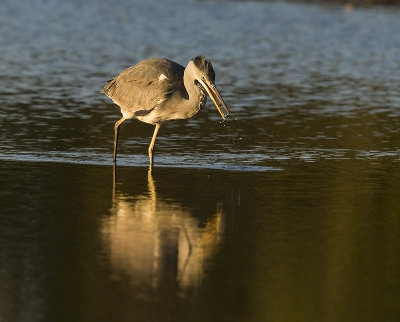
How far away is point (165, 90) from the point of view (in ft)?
45.7

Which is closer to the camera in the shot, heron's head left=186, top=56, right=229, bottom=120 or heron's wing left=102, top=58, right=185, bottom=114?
heron's head left=186, top=56, right=229, bottom=120

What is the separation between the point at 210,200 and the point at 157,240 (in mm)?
1997

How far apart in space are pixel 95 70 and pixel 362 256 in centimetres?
1612

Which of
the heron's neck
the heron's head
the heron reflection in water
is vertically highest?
the heron's head

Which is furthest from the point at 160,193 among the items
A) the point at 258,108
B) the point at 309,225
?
the point at 258,108

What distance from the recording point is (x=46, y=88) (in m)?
21.7

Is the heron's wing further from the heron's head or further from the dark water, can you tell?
the dark water

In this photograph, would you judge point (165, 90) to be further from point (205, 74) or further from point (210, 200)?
point (210, 200)


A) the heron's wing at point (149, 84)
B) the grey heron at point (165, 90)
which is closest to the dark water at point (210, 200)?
the grey heron at point (165, 90)

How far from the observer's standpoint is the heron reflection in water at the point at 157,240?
898 cm

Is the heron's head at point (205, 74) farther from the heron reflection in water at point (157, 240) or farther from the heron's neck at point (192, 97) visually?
the heron reflection in water at point (157, 240)

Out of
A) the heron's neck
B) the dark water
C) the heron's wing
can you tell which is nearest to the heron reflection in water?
the dark water

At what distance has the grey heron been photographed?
13.4 meters

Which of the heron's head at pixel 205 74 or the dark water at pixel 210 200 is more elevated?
the heron's head at pixel 205 74
